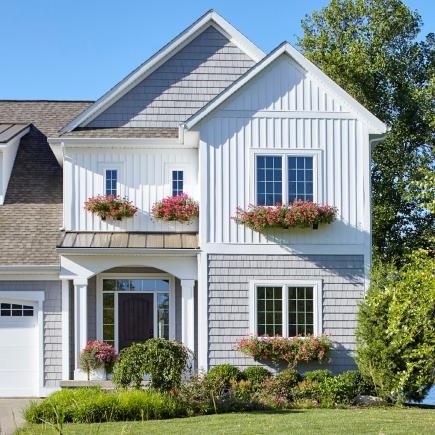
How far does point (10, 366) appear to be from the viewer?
2070 cm

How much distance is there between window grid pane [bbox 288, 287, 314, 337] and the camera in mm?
19922

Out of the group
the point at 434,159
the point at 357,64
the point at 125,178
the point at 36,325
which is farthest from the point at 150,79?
the point at 434,159

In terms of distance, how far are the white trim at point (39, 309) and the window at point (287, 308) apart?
4.68 meters

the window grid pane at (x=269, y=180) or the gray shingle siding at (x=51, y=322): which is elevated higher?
the window grid pane at (x=269, y=180)

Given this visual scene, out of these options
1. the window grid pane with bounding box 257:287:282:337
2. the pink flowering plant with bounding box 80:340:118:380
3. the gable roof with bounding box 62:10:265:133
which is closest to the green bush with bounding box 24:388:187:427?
the pink flowering plant with bounding box 80:340:118:380

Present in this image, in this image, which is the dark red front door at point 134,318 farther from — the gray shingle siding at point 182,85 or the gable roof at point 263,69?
the gable roof at point 263,69

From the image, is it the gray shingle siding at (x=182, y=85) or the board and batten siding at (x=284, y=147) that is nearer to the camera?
the board and batten siding at (x=284, y=147)

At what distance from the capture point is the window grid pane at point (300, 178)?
19938 mm

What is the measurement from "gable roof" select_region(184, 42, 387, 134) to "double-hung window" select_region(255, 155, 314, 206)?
147 cm

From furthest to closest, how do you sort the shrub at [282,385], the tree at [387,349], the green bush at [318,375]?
the green bush at [318,375] < the shrub at [282,385] < the tree at [387,349]

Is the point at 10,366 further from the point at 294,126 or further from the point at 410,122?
the point at 410,122

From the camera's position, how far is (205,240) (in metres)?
19.9

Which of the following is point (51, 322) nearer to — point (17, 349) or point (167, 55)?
point (17, 349)

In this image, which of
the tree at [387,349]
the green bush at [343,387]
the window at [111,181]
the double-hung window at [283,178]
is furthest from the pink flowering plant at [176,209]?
the green bush at [343,387]
